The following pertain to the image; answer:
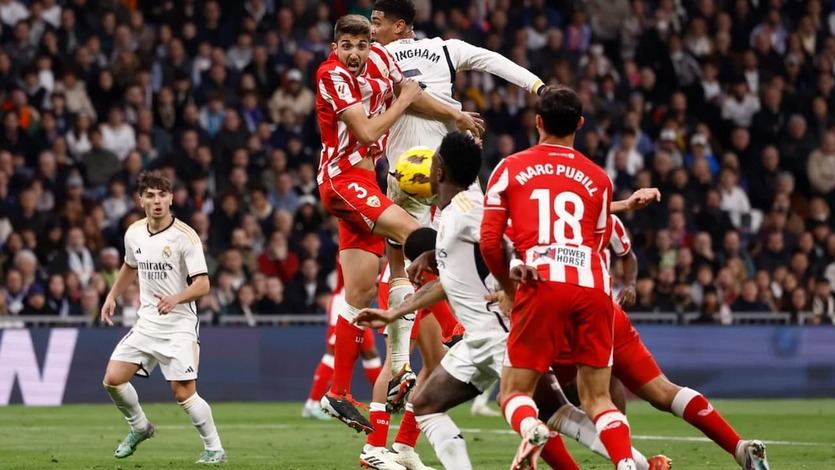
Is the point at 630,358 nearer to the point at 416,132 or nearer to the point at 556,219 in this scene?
the point at 556,219

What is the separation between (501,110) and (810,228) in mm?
5005

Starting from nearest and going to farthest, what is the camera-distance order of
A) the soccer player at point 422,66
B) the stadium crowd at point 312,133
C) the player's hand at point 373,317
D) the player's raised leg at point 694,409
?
1. the player's hand at point 373,317
2. the player's raised leg at point 694,409
3. the soccer player at point 422,66
4. the stadium crowd at point 312,133

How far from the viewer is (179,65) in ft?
74.1

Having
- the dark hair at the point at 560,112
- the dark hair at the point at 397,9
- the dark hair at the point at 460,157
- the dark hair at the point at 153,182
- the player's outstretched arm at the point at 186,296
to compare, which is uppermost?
the dark hair at the point at 397,9

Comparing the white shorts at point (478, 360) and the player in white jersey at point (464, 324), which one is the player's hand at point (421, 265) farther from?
the white shorts at point (478, 360)

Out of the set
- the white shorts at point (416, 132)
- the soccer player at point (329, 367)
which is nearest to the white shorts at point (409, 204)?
the white shorts at point (416, 132)

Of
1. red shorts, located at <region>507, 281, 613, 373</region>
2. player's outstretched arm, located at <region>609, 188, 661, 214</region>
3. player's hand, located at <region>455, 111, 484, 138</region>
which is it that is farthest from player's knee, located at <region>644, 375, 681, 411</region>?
player's hand, located at <region>455, 111, 484, 138</region>

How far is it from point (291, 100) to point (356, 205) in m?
12.7

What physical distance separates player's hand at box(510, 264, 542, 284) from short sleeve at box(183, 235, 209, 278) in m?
4.83

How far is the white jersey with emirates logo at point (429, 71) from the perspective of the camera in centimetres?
1092

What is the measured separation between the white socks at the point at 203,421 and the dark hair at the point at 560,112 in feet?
14.9

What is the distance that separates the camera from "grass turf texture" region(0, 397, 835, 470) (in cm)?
1161

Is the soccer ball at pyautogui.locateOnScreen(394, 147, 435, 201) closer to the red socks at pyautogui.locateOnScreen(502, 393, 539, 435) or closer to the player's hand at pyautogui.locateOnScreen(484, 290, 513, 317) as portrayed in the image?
the player's hand at pyautogui.locateOnScreen(484, 290, 513, 317)

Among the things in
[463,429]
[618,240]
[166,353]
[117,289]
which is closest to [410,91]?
[618,240]
